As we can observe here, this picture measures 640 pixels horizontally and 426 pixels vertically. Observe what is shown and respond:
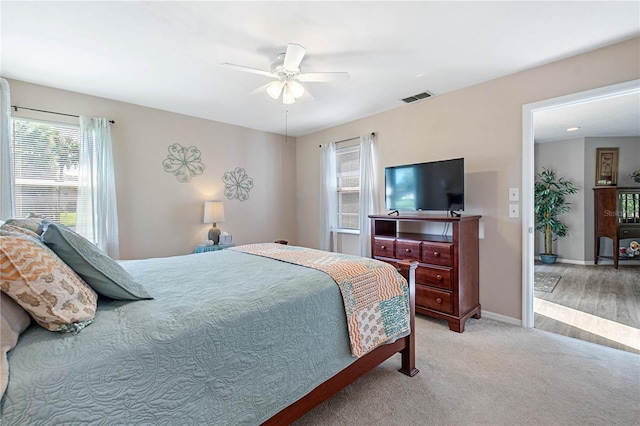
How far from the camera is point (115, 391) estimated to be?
2.78 ft

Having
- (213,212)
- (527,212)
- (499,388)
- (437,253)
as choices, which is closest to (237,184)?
(213,212)

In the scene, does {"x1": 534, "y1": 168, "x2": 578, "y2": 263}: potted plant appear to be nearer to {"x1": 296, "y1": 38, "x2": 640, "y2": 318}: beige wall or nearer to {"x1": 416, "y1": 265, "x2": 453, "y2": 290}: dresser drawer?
{"x1": 296, "y1": 38, "x2": 640, "y2": 318}: beige wall

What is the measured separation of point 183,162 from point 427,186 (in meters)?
3.26

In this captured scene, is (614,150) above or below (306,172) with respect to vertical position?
above

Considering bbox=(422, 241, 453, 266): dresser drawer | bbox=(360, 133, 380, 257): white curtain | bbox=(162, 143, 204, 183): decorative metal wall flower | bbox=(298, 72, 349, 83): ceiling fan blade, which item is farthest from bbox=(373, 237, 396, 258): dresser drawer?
bbox=(162, 143, 204, 183): decorative metal wall flower

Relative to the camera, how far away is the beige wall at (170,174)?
3326mm

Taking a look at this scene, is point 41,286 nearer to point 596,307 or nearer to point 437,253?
point 437,253

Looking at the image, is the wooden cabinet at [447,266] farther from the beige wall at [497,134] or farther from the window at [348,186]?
the window at [348,186]

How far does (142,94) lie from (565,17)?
3.97 m

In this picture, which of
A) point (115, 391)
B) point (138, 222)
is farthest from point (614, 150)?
point (138, 222)

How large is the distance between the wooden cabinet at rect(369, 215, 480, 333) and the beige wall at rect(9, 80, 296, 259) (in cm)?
244

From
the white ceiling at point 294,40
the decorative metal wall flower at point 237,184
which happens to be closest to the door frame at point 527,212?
the white ceiling at point 294,40

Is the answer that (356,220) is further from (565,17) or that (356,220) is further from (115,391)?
(115,391)

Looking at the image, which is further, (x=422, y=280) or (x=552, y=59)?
(x=422, y=280)
